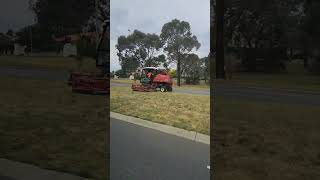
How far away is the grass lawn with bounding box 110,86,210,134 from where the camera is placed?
531 cm

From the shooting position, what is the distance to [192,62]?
18.1 ft

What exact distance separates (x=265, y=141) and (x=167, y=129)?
100 centimetres

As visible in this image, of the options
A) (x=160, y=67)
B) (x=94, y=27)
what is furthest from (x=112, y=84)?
(x=94, y=27)

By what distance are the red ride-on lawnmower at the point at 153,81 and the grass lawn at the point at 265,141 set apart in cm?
59

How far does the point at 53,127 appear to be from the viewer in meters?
7.57

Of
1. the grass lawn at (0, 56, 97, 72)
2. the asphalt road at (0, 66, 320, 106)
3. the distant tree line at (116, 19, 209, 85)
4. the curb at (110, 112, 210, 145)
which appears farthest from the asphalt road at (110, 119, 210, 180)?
the grass lawn at (0, 56, 97, 72)

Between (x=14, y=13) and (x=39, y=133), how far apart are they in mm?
A: 2069

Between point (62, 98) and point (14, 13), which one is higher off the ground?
point (14, 13)

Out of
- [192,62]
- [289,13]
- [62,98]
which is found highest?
[289,13]

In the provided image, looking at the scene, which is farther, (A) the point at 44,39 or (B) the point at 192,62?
(A) the point at 44,39

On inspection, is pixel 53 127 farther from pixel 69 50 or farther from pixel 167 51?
pixel 167 51

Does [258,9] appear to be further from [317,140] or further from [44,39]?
[44,39]

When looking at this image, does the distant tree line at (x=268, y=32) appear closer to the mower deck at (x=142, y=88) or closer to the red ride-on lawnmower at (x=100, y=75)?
the mower deck at (x=142, y=88)

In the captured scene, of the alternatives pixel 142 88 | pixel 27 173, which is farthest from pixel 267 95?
pixel 27 173
